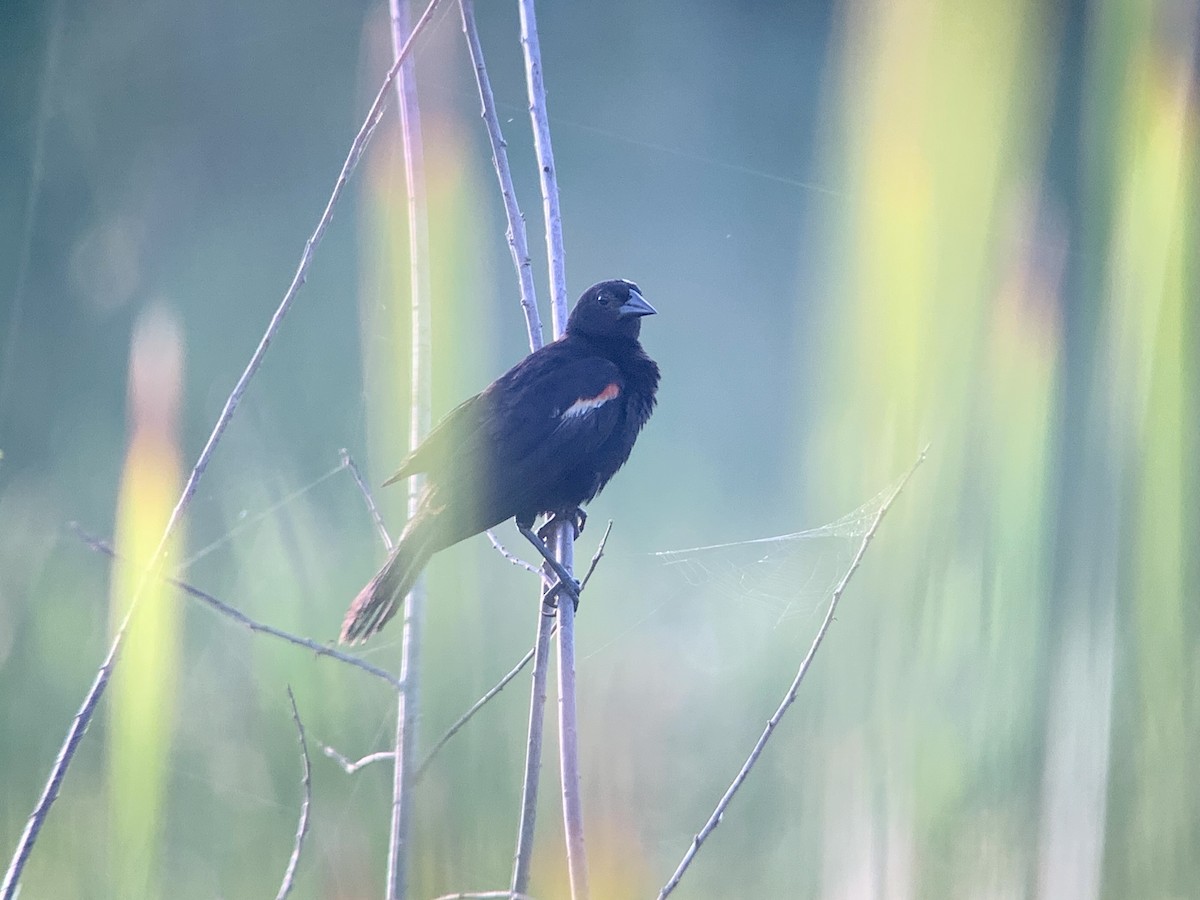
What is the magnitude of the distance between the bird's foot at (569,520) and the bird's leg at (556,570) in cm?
2

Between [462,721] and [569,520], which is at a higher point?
[569,520]

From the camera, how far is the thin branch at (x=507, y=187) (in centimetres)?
143

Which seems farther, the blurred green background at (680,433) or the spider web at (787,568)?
the spider web at (787,568)

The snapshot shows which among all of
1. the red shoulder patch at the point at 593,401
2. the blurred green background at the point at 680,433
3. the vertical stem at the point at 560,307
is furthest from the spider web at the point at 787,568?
the vertical stem at the point at 560,307

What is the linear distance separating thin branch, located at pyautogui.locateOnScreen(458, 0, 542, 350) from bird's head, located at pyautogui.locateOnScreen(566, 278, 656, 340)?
49 centimetres

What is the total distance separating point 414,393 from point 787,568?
0.82 metres

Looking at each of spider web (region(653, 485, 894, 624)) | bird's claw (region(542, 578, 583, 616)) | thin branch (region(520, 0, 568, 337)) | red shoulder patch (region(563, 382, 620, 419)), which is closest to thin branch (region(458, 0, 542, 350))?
thin branch (region(520, 0, 568, 337))

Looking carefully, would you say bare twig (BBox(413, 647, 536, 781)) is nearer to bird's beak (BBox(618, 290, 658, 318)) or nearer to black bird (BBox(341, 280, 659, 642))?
black bird (BBox(341, 280, 659, 642))

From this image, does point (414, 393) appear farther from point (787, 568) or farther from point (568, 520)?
point (787, 568)

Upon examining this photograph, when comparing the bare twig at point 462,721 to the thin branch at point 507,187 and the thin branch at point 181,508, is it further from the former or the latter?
the thin branch at point 507,187

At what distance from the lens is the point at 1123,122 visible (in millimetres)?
1926

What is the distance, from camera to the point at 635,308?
209 cm

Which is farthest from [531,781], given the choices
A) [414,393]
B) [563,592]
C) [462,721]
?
[414,393]

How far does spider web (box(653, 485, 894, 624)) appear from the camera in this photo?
1886 millimetres
